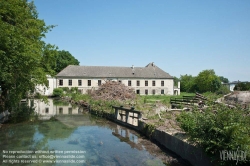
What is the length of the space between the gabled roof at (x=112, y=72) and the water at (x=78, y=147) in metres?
30.4

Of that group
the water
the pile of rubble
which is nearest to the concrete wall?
the water

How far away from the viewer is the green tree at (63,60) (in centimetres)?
5931

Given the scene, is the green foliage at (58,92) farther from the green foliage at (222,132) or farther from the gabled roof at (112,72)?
the green foliage at (222,132)

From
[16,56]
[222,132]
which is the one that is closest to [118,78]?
[16,56]

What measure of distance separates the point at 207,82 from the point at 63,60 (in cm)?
4284

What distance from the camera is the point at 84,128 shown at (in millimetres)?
13312

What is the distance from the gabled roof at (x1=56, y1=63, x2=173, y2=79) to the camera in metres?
43.1

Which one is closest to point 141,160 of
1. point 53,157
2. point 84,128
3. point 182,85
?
point 53,157

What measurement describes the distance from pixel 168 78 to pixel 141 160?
40055 millimetres

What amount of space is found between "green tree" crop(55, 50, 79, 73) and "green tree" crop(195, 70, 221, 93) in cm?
3943

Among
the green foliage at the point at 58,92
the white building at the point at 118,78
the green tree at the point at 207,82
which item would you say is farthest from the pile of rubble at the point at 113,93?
the green tree at the point at 207,82

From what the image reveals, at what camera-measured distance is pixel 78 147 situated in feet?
29.8

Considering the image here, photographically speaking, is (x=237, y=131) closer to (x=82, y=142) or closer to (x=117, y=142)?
(x=117, y=142)

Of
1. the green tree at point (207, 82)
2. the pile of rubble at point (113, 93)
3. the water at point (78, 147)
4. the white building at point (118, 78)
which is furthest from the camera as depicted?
the green tree at point (207, 82)
